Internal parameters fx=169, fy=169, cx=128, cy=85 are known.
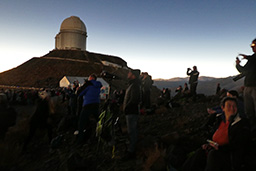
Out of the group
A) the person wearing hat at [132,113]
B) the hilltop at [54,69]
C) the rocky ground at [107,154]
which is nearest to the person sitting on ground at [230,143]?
the rocky ground at [107,154]

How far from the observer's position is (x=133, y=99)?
4488mm

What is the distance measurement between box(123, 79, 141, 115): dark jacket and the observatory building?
80628 millimetres

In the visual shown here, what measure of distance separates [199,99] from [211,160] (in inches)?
472

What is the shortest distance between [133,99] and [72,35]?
81.7 metres

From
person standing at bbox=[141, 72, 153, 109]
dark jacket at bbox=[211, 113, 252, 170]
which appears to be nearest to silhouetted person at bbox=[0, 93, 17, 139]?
person standing at bbox=[141, 72, 153, 109]

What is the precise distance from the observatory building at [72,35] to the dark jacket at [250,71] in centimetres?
8173

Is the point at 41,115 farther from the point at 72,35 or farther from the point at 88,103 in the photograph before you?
the point at 72,35

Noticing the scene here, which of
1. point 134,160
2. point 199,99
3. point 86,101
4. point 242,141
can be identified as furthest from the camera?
point 199,99

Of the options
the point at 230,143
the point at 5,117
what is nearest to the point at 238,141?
the point at 230,143

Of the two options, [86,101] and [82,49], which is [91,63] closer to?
[82,49]

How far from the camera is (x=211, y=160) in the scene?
272cm

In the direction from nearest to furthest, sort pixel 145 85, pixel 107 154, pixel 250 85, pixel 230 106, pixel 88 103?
pixel 230 106 < pixel 250 85 < pixel 107 154 < pixel 88 103 < pixel 145 85

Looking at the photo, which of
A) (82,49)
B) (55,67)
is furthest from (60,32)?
(55,67)

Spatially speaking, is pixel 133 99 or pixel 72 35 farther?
pixel 72 35
